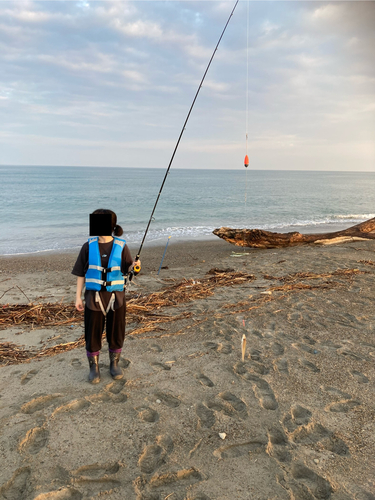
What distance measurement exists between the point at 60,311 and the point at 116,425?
A: 10.3 feet

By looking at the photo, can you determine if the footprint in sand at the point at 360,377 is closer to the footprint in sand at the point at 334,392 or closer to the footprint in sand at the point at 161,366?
the footprint in sand at the point at 334,392

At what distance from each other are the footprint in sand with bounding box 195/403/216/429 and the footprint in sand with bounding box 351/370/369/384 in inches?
63.1

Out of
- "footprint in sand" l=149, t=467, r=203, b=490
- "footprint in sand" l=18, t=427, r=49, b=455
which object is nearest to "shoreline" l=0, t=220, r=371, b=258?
"footprint in sand" l=18, t=427, r=49, b=455

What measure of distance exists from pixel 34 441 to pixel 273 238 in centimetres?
1008

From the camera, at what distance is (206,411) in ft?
9.66

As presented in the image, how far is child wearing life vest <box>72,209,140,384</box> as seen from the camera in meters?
3.21

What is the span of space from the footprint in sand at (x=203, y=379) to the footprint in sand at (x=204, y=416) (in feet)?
1.13

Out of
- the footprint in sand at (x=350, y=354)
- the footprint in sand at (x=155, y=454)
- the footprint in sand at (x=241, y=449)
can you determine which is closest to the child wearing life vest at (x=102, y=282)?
the footprint in sand at (x=155, y=454)

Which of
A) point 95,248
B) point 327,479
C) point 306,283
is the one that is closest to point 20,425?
point 95,248

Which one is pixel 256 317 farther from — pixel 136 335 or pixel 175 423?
pixel 175 423

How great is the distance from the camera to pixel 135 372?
3584mm

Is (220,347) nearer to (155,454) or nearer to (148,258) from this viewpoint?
→ (155,454)

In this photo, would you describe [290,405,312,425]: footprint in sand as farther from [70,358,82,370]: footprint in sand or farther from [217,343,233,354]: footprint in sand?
[70,358,82,370]: footprint in sand

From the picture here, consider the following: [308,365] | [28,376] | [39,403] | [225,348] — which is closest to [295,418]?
[308,365]
